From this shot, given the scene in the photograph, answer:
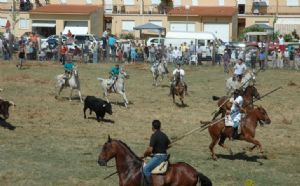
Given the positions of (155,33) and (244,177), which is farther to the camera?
(155,33)

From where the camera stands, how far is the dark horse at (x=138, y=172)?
583 inches

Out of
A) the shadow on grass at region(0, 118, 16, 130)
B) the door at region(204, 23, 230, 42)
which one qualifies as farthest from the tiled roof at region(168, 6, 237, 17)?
the shadow on grass at region(0, 118, 16, 130)

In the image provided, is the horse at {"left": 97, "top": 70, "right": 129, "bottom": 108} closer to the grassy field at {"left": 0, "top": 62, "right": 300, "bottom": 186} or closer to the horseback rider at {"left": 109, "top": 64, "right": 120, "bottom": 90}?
the horseback rider at {"left": 109, "top": 64, "right": 120, "bottom": 90}

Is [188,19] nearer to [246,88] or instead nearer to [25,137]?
[246,88]

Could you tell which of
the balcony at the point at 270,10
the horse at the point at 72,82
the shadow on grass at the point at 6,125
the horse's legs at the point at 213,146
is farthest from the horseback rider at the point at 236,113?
the balcony at the point at 270,10

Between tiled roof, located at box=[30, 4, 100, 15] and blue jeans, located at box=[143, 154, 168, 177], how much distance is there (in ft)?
200

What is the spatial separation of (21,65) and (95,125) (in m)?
17.3

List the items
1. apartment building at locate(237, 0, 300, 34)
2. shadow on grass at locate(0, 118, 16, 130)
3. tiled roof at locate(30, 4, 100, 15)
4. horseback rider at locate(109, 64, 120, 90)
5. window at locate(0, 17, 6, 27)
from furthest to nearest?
window at locate(0, 17, 6, 27), tiled roof at locate(30, 4, 100, 15), apartment building at locate(237, 0, 300, 34), horseback rider at locate(109, 64, 120, 90), shadow on grass at locate(0, 118, 16, 130)

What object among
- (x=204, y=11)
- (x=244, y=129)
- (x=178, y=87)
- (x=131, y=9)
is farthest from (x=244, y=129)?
(x=131, y=9)

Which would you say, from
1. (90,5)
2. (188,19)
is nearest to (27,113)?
(188,19)

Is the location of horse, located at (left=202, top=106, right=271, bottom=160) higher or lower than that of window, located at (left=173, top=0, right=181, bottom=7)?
lower

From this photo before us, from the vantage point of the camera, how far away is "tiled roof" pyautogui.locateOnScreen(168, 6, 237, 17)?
7294cm

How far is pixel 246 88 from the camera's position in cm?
2819

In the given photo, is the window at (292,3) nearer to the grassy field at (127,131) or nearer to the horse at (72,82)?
the grassy field at (127,131)
